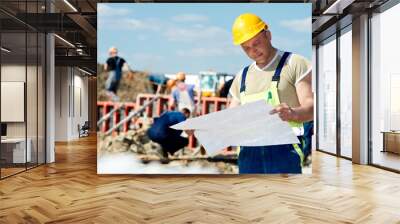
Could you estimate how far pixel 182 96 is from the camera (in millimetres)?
6613

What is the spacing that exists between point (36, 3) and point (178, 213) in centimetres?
510

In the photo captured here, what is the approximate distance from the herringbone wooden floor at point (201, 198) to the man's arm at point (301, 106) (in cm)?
96

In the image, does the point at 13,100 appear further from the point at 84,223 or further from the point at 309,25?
the point at 309,25

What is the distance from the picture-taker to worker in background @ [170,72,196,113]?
21.7ft

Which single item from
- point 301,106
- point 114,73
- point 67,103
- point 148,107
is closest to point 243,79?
point 301,106

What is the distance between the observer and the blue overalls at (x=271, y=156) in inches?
253

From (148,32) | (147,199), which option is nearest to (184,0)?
(148,32)

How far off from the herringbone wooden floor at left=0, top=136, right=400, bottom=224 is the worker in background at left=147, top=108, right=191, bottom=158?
0.51 metres

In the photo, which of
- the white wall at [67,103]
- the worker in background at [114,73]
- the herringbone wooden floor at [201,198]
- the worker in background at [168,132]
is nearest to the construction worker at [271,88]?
the herringbone wooden floor at [201,198]

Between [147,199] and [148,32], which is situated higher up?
[148,32]

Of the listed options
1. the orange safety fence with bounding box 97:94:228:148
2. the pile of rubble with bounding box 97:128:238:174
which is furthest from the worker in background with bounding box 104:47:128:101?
the pile of rubble with bounding box 97:128:238:174

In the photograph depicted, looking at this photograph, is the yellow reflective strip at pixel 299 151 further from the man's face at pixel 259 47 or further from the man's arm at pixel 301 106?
the man's face at pixel 259 47

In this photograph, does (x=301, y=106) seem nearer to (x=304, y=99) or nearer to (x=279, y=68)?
(x=304, y=99)

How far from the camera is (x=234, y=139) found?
6.46 meters
